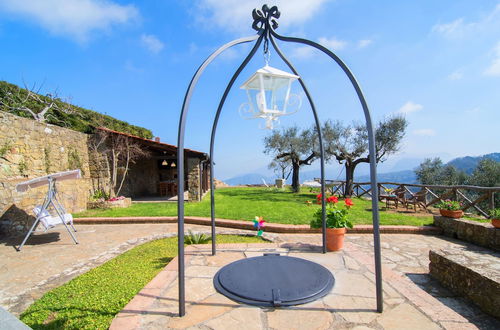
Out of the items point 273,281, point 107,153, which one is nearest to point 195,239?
point 273,281

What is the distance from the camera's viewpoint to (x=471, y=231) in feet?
16.2

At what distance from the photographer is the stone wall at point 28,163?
5.84m

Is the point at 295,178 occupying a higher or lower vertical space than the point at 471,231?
higher

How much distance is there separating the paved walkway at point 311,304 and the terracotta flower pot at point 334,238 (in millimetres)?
142

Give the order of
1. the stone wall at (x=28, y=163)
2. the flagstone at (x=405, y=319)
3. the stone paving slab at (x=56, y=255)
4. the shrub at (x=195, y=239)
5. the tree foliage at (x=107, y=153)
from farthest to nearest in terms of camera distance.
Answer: the tree foliage at (x=107, y=153) < the stone wall at (x=28, y=163) < the shrub at (x=195, y=239) < the stone paving slab at (x=56, y=255) < the flagstone at (x=405, y=319)

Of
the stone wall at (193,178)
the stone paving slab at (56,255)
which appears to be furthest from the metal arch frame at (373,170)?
the stone wall at (193,178)

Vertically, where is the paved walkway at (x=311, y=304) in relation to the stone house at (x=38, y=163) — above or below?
below

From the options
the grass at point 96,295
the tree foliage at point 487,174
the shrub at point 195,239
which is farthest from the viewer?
the tree foliage at point 487,174

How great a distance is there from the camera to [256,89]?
8.85 ft

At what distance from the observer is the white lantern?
8.43ft

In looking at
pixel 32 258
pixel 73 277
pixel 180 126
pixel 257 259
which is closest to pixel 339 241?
pixel 257 259

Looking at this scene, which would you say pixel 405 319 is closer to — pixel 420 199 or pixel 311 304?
pixel 311 304

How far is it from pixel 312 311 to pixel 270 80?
2199 mm

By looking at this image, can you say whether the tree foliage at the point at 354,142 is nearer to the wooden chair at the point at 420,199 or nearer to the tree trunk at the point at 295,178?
the tree trunk at the point at 295,178
